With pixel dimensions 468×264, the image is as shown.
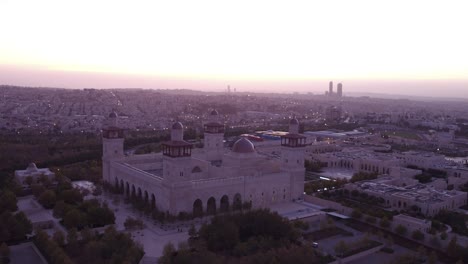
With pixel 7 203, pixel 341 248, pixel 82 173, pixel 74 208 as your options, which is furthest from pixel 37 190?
pixel 341 248

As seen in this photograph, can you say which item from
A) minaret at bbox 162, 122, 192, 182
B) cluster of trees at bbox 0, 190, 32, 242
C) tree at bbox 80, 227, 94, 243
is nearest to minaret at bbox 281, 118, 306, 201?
minaret at bbox 162, 122, 192, 182

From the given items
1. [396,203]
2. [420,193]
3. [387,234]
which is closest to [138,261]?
[387,234]

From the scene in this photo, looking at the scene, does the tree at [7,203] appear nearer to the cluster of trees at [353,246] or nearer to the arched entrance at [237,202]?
the arched entrance at [237,202]

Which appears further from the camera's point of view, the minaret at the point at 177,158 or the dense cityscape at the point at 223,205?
the minaret at the point at 177,158

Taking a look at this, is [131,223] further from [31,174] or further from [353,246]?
[31,174]

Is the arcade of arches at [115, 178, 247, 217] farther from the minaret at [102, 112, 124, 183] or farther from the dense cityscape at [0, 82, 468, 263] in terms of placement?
the minaret at [102, 112, 124, 183]

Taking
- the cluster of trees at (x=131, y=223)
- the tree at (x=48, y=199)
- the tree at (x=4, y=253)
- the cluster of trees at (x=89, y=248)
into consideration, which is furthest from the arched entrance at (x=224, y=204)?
the tree at (x=4, y=253)
